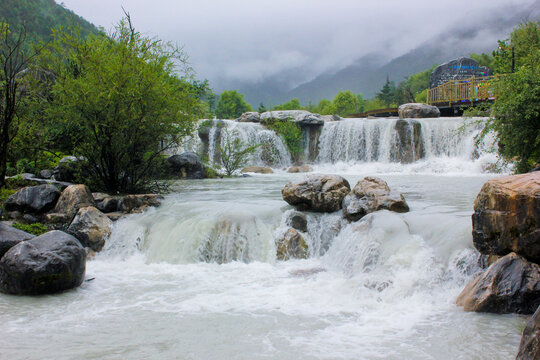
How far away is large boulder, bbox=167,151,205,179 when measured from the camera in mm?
18261

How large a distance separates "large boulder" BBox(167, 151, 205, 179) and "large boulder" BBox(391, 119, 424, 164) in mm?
11423

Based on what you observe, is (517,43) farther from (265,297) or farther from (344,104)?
(344,104)

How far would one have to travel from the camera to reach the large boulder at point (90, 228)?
8.43m

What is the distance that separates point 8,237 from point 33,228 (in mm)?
1780

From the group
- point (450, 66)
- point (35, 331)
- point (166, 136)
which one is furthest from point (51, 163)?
point (450, 66)

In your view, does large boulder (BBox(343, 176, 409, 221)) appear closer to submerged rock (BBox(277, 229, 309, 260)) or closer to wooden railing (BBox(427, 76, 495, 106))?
submerged rock (BBox(277, 229, 309, 260))

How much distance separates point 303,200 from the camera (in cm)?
886

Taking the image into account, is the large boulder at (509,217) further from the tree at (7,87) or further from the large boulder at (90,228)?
the tree at (7,87)

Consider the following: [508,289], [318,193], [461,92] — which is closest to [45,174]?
[318,193]

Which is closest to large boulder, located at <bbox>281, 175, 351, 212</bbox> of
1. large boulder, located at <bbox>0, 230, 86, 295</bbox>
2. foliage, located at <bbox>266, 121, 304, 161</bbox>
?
large boulder, located at <bbox>0, 230, 86, 295</bbox>

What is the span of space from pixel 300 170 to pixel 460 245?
1847 centimetres

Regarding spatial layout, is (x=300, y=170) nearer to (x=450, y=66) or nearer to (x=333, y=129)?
(x=333, y=129)

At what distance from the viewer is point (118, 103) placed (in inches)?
405

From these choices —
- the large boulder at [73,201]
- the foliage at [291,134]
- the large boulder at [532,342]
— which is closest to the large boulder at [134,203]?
the large boulder at [73,201]
